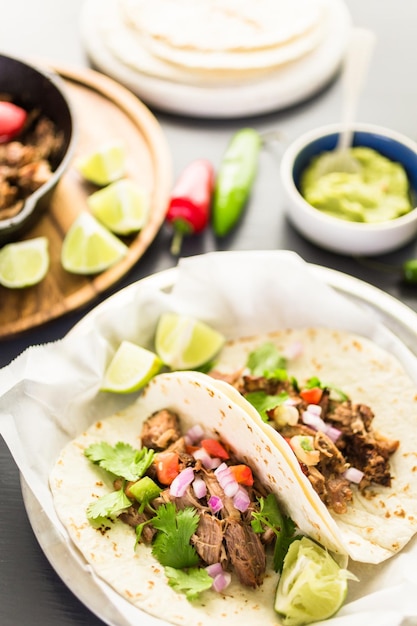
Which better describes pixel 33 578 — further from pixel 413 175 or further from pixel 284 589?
pixel 413 175

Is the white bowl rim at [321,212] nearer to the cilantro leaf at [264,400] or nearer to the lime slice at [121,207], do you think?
the lime slice at [121,207]

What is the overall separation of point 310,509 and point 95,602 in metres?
0.71

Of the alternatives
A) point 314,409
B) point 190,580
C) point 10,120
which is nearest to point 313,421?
point 314,409

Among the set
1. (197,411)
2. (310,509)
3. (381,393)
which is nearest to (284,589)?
(310,509)

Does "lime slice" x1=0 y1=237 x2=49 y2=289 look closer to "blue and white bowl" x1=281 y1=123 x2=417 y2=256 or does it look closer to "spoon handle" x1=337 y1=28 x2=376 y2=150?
"blue and white bowl" x1=281 y1=123 x2=417 y2=256

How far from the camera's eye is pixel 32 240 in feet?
11.0

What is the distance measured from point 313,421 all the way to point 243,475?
1.11 ft

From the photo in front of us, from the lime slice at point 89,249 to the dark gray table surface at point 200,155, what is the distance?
0.43 ft

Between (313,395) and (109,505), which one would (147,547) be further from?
(313,395)

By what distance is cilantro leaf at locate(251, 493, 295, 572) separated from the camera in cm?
241

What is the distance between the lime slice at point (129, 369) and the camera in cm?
282

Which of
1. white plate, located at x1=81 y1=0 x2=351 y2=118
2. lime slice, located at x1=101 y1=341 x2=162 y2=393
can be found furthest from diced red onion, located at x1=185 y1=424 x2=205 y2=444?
white plate, located at x1=81 y1=0 x2=351 y2=118

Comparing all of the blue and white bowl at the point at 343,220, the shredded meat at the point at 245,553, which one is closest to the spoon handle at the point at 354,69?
the blue and white bowl at the point at 343,220

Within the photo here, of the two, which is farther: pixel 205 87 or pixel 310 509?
pixel 205 87
